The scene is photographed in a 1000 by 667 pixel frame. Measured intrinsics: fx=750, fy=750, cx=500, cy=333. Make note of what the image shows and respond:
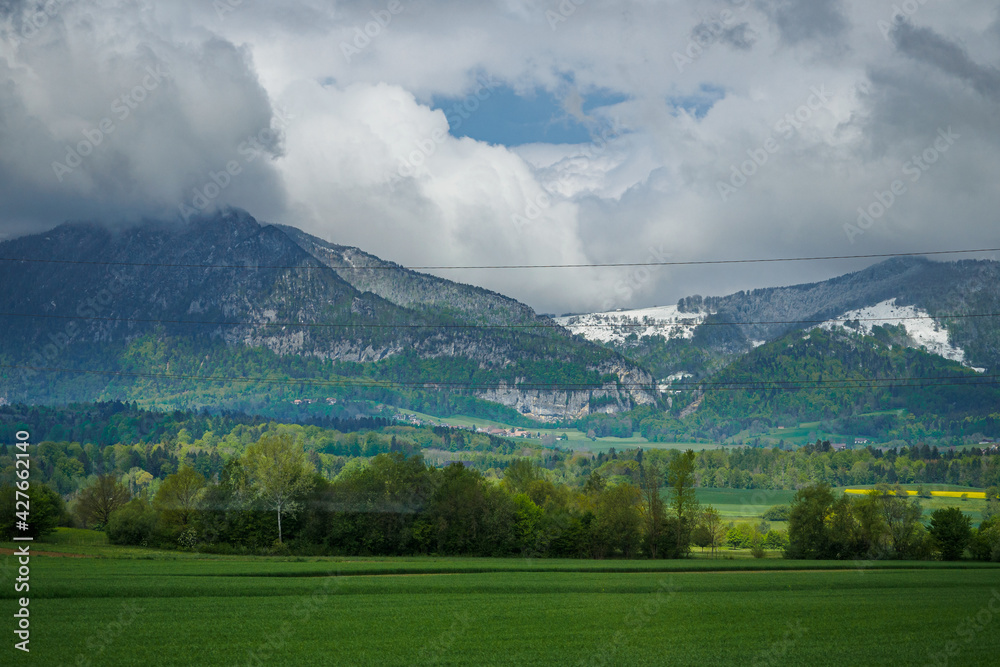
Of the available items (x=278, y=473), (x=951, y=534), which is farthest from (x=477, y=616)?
(x=951, y=534)

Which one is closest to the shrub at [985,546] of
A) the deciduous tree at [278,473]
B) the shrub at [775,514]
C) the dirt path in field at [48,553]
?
the deciduous tree at [278,473]

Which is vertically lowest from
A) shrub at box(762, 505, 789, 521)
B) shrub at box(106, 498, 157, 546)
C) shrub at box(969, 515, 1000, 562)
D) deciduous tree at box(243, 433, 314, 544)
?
shrub at box(762, 505, 789, 521)

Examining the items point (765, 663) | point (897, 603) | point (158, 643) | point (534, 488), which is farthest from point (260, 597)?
point (534, 488)

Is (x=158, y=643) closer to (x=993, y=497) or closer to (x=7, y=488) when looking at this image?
(x=7, y=488)

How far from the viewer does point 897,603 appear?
5084 cm

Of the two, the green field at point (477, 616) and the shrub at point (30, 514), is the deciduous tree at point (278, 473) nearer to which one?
the green field at point (477, 616)

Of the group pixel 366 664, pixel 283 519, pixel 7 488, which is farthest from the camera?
pixel 283 519

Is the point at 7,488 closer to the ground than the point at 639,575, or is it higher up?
higher up

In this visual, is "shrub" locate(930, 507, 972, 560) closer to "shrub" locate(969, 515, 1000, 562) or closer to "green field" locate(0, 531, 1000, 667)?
"shrub" locate(969, 515, 1000, 562)

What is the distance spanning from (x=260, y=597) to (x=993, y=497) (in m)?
182

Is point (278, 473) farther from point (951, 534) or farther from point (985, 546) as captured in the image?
point (985, 546)

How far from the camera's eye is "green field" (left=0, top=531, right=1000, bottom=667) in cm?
3391

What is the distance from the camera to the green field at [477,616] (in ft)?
111

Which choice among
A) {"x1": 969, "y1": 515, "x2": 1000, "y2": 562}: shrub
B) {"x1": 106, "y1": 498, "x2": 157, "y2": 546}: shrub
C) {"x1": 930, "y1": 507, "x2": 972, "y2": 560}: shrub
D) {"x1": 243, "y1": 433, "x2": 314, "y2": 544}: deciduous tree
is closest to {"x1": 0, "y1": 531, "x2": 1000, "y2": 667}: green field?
{"x1": 243, "y1": 433, "x2": 314, "y2": 544}: deciduous tree
